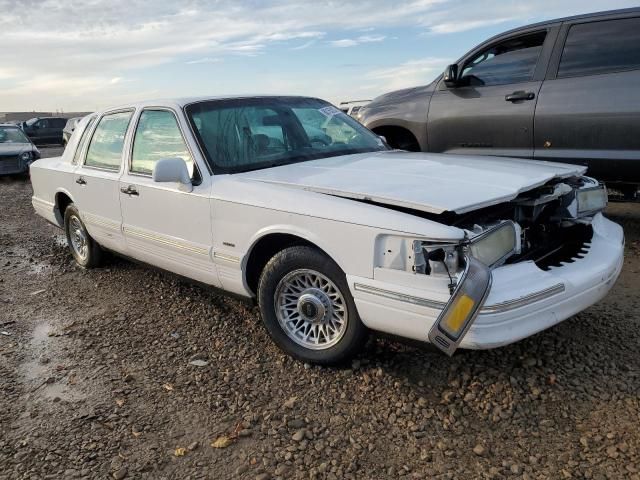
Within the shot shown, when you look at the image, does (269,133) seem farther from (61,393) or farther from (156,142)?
(61,393)

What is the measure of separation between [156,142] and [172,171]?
2.49 ft

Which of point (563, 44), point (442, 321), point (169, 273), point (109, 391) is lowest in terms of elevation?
point (109, 391)

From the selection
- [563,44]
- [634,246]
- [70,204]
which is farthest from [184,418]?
[563,44]

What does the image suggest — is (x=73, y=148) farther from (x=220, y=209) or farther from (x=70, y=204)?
(x=220, y=209)

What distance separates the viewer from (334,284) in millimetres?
3045

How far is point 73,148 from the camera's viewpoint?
5.50 m

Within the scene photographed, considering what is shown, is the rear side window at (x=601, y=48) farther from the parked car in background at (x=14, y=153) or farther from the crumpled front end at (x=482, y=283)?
the parked car in background at (x=14, y=153)

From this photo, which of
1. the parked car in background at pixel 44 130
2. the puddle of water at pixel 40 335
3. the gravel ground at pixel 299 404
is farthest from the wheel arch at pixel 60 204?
the parked car in background at pixel 44 130

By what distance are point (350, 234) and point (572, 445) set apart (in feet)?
4.47

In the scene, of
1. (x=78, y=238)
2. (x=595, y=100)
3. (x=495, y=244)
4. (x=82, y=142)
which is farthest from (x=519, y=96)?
(x=78, y=238)

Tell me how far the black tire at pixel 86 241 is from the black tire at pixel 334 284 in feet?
8.81

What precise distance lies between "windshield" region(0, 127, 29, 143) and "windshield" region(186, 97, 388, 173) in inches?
491

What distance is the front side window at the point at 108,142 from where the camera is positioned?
15.4ft

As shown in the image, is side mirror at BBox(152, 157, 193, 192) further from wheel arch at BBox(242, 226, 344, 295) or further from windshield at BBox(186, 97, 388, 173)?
wheel arch at BBox(242, 226, 344, 295)
